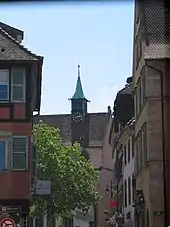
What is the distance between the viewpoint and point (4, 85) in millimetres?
32969

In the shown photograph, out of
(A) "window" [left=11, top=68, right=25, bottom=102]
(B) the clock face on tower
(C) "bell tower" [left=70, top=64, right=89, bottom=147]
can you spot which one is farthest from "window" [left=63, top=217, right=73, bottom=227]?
(A) "window" [left=11, top=68, right=25, bottom=102]

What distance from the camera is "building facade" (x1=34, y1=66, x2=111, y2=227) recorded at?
95688 mm

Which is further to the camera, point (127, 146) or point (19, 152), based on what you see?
point (127, 146)

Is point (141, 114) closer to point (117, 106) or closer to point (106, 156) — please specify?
point (117, 106)

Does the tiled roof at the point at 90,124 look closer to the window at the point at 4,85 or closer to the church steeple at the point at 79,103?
the church steeple at the point at 79,103

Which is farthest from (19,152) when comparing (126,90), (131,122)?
(126,90)

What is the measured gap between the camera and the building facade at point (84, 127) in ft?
314

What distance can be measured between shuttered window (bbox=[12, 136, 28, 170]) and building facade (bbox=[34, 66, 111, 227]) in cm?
5943

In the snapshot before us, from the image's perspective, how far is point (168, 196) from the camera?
3061 centimetres

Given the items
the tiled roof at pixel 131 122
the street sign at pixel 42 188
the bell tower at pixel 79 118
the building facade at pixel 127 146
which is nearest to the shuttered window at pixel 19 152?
the street sign at pixel 42 188

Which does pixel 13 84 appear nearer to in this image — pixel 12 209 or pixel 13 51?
pixel 13 51

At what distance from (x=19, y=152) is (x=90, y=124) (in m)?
70.4

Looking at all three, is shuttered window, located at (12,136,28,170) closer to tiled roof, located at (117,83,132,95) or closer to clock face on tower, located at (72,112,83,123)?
tiled roof, located at (117,83,132,95)

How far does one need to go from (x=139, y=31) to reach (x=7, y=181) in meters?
9.78
